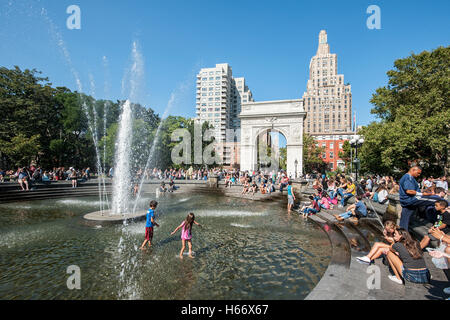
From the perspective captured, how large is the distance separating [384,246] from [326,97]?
110365mm

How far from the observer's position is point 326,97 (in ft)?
332

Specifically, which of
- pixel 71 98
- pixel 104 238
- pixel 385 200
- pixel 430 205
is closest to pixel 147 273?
pixel 104 238

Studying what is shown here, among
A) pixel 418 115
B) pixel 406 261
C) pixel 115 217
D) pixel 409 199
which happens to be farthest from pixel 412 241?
pixel 418 115

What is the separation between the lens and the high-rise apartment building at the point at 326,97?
97.4 m

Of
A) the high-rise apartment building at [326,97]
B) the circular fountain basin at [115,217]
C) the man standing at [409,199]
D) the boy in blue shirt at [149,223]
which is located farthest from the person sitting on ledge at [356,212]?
the high-rise apartment building at [326,97]

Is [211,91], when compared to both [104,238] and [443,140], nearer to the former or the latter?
[443,140]

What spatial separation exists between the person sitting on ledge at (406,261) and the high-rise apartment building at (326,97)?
93.8 m

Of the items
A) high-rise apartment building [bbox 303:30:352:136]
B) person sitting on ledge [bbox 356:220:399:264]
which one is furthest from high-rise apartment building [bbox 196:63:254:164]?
person sitting on ledge [bbox 356:220:399:264]

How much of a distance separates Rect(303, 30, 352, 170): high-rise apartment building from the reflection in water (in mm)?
92124

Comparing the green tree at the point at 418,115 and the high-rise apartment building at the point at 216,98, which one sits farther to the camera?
the high-rise apartment building at the point at 216,98

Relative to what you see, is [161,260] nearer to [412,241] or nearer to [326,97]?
[412,241]

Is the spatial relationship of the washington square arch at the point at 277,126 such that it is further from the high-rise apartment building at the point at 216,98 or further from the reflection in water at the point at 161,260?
the high-rise apartment building at the point at 216,98

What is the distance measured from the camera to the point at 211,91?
94125 mm
